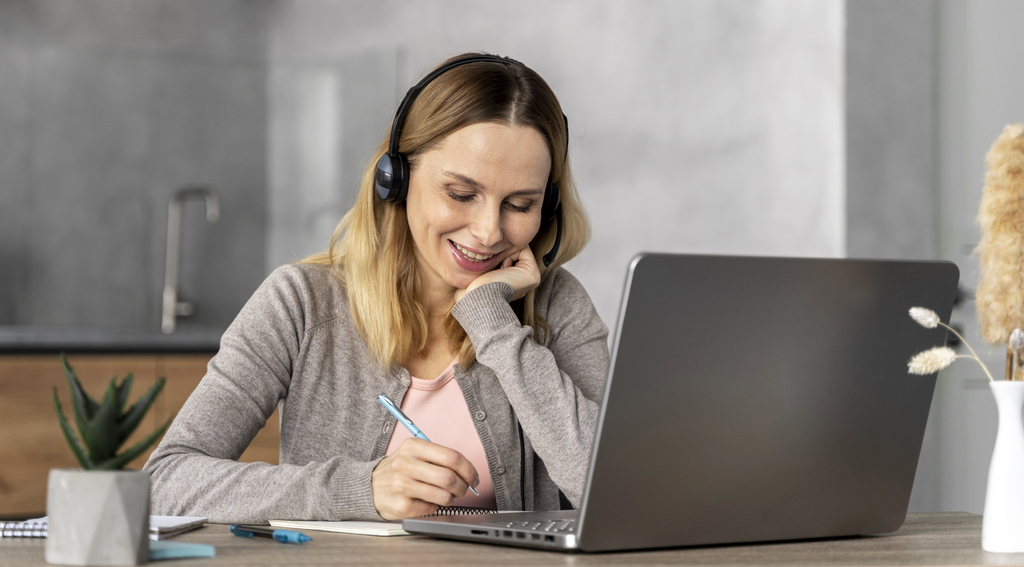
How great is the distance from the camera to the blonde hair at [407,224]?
4.57ft

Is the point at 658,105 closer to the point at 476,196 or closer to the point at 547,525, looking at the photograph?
the point at 476,196

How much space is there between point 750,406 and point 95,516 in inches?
19.7

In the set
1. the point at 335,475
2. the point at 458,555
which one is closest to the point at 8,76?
the point at 335,475

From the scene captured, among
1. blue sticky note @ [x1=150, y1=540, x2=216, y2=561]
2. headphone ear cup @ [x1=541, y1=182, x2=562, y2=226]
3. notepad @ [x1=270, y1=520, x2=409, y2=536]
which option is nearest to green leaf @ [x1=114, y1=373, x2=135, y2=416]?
blue sticky note @ [x1=150, y1=540, x2=216, y2=561]

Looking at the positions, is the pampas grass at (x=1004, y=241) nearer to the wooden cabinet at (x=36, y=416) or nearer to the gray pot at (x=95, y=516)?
the gray pot at (x=95, y=516)

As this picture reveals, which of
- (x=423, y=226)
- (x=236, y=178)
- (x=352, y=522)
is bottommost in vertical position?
(x=352, y=522)

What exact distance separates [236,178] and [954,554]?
3.50m

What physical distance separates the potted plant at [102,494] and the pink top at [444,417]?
73cm

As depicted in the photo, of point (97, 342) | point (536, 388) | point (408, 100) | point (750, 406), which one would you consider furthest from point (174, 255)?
point (750, 406)

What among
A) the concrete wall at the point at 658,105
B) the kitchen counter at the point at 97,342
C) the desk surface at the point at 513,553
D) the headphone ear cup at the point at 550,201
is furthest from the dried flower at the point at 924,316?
the kitchen counter at the point at 97,342

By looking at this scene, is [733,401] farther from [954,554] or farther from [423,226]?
[423,226]

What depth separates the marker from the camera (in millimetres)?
828

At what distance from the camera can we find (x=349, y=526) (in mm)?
945

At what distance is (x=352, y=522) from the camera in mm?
997
